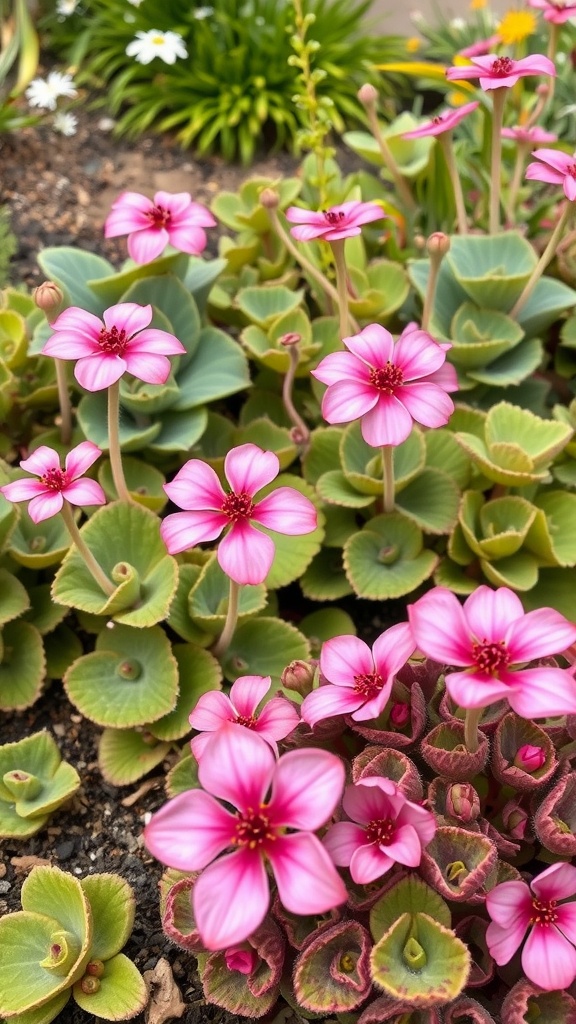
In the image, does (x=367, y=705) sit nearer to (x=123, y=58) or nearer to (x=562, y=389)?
(x=562, y=389)

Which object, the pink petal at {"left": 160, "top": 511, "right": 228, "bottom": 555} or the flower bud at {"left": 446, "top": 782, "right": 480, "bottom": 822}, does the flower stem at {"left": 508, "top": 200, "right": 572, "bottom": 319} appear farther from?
the flower bud at {"left": 446, "top": 782, "right": 480, "bottom": 822}

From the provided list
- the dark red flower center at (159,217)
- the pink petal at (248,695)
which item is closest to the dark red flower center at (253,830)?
the pink petal at (248,695)

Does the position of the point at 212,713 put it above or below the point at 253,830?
below

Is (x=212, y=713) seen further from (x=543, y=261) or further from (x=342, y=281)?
(x=543, y=261)

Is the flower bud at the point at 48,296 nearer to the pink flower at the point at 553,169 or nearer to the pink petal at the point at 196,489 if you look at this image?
the pink petal at the point at 196,489

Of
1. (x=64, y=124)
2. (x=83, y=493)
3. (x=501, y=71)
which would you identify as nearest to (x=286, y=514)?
(x=83, y=493)

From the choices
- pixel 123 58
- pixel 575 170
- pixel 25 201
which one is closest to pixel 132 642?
pixel 575 170

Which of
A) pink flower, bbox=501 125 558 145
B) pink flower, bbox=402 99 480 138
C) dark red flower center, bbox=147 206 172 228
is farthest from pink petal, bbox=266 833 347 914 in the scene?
pink flower, bbox=501 125 558 145
